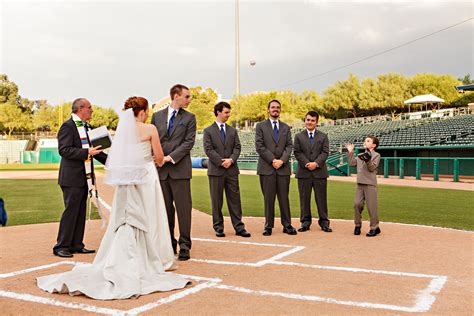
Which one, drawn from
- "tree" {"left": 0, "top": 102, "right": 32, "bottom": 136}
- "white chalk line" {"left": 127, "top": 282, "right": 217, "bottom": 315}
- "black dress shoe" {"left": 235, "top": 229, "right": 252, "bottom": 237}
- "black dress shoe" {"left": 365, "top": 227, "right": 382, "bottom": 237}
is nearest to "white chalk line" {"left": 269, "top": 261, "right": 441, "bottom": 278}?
"white chalk line" {"left": 127, "top": 282, "right": 217, "bottom": 315}

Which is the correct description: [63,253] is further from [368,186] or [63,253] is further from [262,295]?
[368,186]

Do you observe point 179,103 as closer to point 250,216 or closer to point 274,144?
point 274,144

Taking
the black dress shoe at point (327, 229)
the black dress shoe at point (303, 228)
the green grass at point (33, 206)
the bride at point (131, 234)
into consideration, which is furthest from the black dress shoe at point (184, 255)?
the green grass at point (33, 206)

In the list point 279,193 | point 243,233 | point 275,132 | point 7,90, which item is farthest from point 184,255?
point 7,90

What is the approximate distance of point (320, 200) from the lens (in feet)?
29.0

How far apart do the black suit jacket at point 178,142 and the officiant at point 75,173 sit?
38.5 inches

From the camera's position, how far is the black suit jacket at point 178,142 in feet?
22.4

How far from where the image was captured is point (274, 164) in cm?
832

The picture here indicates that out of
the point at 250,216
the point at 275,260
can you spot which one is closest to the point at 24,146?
the point at 250,216

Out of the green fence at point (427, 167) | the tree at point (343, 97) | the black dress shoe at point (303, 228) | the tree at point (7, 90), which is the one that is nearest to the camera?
the black dress shoe at point (303, 228)

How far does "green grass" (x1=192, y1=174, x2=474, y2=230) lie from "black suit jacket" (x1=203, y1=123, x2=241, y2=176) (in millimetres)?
3378

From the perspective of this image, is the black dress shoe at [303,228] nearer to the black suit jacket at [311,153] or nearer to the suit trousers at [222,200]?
the black suit jacket at [311,153]

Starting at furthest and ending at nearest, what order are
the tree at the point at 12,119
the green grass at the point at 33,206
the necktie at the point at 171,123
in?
1. the tree at the point at 12,119
2. the green grass at the point at 33,206
3. the necktie at the point at 171,123

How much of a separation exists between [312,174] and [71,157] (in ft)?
14.6
